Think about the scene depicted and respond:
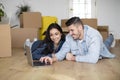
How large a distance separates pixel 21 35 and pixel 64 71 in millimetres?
2205

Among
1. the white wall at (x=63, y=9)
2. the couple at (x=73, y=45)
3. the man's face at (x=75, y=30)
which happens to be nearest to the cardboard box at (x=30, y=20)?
the couple at (x=73, y=45)

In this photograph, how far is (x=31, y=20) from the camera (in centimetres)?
511

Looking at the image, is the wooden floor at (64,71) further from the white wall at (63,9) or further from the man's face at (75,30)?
the white wall at (63,9)

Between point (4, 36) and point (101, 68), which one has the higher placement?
point (4, 36)

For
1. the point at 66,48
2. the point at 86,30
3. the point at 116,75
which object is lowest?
the point at 116,75

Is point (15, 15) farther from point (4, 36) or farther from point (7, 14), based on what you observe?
point (4, 36)

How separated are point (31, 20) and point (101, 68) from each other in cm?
280

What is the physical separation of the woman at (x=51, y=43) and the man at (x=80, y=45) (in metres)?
0.19

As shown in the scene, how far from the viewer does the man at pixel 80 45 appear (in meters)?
2.82

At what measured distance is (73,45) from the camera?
9.93ft

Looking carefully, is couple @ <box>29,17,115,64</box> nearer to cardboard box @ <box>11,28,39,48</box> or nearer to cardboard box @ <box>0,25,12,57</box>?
cardboard box @ <box>0,25,12,57</box>

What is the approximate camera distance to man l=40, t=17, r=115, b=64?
9.24ft

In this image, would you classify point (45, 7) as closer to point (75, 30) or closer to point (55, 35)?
point (55, 35)

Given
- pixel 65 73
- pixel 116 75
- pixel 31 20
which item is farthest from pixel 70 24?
pixel 31 20
